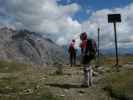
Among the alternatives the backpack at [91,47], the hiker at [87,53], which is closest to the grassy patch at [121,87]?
the hiker at [87,53]

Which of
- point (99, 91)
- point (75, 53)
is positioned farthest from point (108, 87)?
point (75, 53)

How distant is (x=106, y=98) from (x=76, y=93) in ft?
5.00

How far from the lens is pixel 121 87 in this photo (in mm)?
19938

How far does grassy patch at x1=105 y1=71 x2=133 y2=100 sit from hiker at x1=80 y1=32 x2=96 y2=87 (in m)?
1.15

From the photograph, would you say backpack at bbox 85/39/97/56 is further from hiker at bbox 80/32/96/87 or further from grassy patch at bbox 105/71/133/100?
grassy patch at bbox 105/71/133/100

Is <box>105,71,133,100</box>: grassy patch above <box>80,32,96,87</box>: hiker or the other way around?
the other way around

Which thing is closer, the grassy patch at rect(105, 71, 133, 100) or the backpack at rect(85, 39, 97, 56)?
the grassy patch at rect(105, 71, 133, 100)

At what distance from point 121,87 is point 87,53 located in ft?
7.79

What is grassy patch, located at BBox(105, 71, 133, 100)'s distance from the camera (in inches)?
728

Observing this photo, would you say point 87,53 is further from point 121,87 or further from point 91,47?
point 121,87

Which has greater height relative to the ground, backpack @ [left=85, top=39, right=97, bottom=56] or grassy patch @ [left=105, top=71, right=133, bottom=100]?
backpack @ [left=85, top=39, right=97, bottom=56]

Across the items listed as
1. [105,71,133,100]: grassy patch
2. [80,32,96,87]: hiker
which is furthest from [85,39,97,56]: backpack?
[105,71,133,100]: grassy patch

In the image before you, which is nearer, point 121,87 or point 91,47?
point 121,87

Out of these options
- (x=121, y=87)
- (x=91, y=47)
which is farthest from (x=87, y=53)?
(x=121, y=87)
